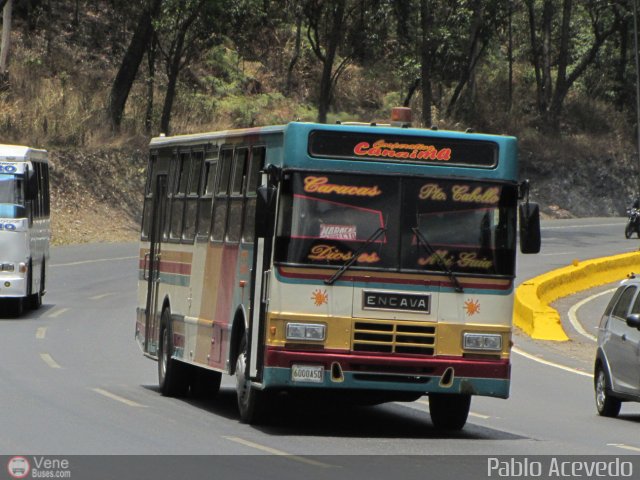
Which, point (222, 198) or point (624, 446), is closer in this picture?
point (624, 446)

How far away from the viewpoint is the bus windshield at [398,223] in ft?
42.7

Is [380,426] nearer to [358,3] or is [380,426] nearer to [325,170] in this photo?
[325,170]

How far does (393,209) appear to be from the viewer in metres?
13.1

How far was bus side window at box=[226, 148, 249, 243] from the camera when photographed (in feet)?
47.6

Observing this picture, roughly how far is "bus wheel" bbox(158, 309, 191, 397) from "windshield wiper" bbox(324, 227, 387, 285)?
4347mm

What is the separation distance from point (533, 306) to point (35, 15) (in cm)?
3917

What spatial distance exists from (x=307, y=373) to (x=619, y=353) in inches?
192

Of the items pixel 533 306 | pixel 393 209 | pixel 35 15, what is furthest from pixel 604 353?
pixel 35 15

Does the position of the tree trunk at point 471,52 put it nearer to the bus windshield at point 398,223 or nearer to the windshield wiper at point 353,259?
the bus windshield at point 398,223

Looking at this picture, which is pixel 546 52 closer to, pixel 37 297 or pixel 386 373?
pixel 37 297

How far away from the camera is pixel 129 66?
5197cm

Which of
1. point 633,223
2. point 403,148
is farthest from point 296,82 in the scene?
point 403,148

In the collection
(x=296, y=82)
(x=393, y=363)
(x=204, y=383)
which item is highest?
(x=296, y=82)

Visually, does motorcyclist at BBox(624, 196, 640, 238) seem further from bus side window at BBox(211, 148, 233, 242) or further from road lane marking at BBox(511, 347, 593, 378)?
bus side window at BBox(211, 148, 233, 242)
